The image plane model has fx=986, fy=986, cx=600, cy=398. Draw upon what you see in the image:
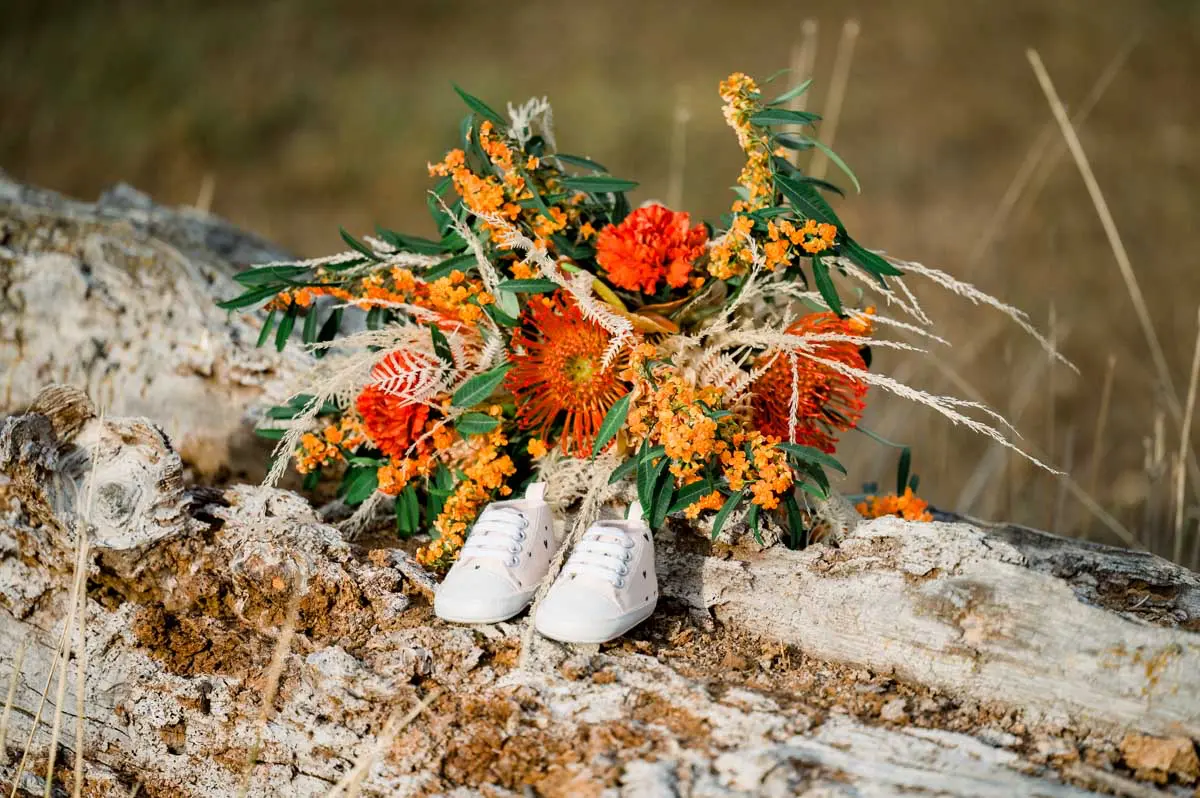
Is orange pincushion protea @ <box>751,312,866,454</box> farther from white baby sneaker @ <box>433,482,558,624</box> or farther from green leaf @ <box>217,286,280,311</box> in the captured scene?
green leaf @ <box>217,286,280,311</box>

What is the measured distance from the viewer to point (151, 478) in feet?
4.61

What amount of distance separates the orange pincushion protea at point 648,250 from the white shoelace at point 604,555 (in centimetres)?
37

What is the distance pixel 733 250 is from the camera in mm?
1451

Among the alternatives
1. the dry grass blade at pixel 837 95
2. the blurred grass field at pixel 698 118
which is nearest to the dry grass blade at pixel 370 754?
the dry grass blade at pixel 837 95

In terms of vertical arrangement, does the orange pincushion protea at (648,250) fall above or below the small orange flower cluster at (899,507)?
above

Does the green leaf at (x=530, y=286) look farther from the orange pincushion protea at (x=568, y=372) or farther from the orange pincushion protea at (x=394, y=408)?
the orange pincushion protea at (x=394, y=408)

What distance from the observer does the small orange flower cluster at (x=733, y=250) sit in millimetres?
1421

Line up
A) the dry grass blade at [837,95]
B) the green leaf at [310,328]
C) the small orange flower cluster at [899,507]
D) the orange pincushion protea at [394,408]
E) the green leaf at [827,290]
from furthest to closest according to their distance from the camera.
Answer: the dry grass blade at [837,95]
the green leaf at [310,328]
the small orange flower cluster at [899,507]
the orange pincushion protea at [394,408]
the green leaf at [827,290]

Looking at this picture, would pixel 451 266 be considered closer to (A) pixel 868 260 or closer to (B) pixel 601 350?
(B) pixel 601 350

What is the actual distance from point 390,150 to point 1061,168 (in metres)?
3.97

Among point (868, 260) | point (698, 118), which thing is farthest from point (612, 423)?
point (698, 118)

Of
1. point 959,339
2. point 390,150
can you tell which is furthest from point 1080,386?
point 390,150

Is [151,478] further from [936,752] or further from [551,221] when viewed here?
[936,752]

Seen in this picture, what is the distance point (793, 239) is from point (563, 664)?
2.12 feet
